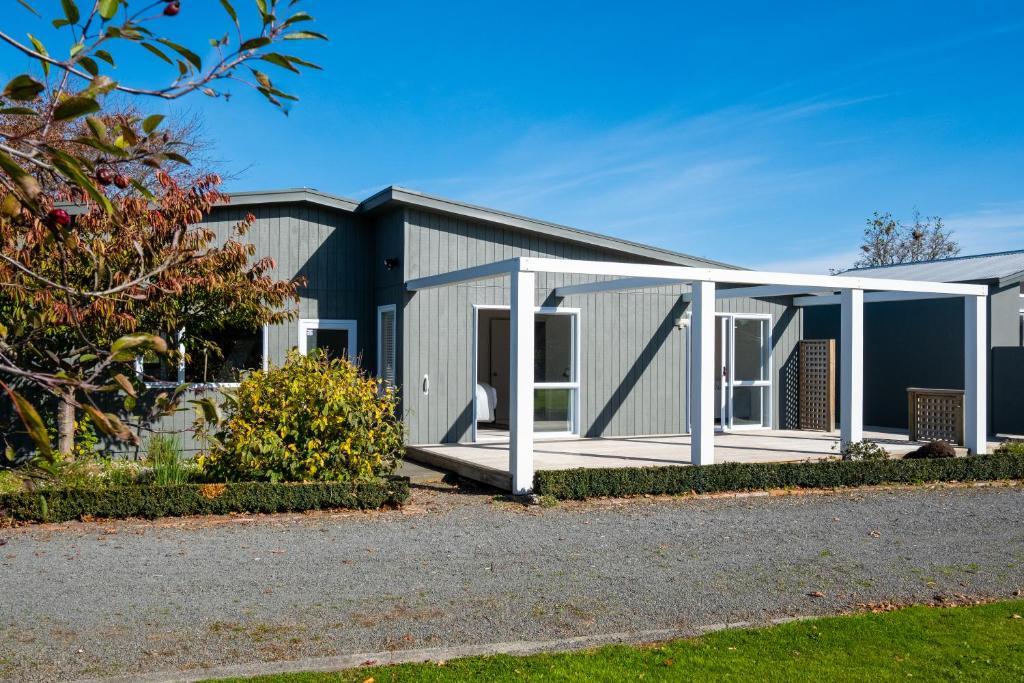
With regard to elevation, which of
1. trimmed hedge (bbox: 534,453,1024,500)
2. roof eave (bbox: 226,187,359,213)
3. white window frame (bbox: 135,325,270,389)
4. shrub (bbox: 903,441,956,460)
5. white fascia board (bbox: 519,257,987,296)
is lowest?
trimmed hedge (bbox: 534,453,1024,500)

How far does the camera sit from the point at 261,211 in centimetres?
1284

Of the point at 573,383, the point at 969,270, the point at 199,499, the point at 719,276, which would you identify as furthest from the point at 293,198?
the point at 969,270

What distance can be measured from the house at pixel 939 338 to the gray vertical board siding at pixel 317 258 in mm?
9426

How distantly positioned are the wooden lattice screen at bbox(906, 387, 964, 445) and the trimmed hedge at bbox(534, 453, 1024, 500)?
156cm

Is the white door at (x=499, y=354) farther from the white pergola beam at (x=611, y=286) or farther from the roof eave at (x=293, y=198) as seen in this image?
the roof eave at (x=293, y=198)

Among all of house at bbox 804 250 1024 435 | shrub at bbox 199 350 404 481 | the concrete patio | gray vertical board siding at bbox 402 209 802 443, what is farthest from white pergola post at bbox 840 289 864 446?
shrub at bbox 199 350 404 481

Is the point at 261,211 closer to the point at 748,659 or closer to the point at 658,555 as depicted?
the point at 658,555

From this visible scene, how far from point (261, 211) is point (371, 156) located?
43.5ft

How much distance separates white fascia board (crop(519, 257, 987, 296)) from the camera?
9.39m

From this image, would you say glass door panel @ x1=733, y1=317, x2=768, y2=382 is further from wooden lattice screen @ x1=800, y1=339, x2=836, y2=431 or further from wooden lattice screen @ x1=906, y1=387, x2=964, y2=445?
wooden lattice screen @ x1=906, y1=387, x2=964, y2=445

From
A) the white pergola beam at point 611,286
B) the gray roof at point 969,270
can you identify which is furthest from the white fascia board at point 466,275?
the gray roof at point 969,270

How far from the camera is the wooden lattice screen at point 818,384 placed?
50.2 feet

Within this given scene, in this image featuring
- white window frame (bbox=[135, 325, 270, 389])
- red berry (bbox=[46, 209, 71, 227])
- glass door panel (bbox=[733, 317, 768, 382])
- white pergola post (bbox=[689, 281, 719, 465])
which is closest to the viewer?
red berry (bbox=[46, 209, 71, 227])

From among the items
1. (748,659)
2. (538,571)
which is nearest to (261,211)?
(538,571)
